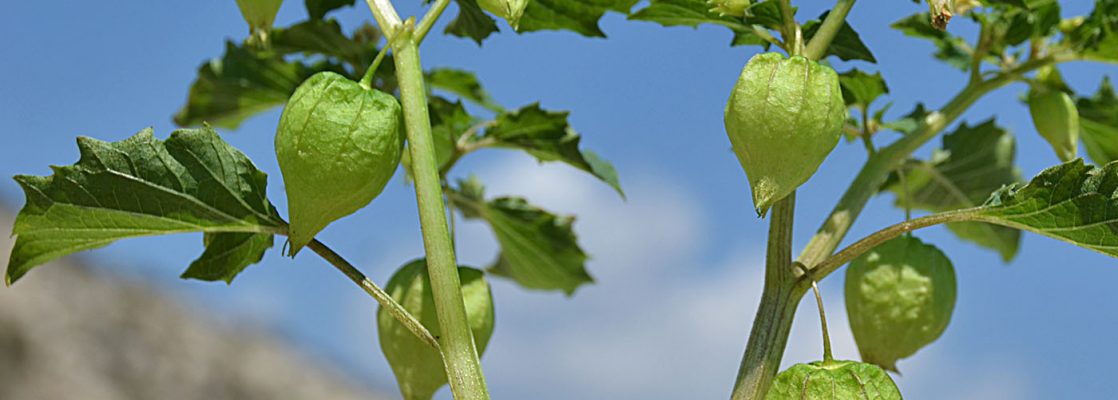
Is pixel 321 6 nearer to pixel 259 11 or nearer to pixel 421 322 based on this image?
pixel 259 11

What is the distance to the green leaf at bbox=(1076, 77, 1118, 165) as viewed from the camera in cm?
221

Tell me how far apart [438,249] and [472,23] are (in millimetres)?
815

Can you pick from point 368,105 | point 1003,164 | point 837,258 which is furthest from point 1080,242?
point 1003,164

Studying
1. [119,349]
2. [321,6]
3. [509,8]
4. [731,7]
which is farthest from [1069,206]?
[119,349]

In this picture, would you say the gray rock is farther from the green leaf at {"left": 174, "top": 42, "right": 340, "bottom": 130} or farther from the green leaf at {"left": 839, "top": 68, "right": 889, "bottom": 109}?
the green leaf at {"left": 839, "top": 68, "right": 889, "bottom": 109}

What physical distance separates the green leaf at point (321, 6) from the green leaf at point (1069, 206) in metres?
1.36

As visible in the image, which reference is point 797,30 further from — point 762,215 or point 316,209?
point 316,209

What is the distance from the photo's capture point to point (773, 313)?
133 cm

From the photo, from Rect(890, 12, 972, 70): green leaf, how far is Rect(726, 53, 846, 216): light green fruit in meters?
0.86

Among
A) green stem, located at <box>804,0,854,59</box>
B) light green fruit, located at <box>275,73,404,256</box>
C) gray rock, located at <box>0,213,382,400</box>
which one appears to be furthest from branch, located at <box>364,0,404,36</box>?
gray rock, located at <box>0,213,382,400</box>

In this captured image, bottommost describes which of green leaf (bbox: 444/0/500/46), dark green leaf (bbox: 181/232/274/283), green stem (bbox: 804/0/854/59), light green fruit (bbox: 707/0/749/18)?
dark green leaf (bbox: 181/232/274/283)

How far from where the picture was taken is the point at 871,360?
1.71m

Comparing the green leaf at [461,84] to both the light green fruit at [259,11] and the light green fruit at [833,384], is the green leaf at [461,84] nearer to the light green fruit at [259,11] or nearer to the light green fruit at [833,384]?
the light green fruit at [259,11]

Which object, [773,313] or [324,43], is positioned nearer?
[773,313]
